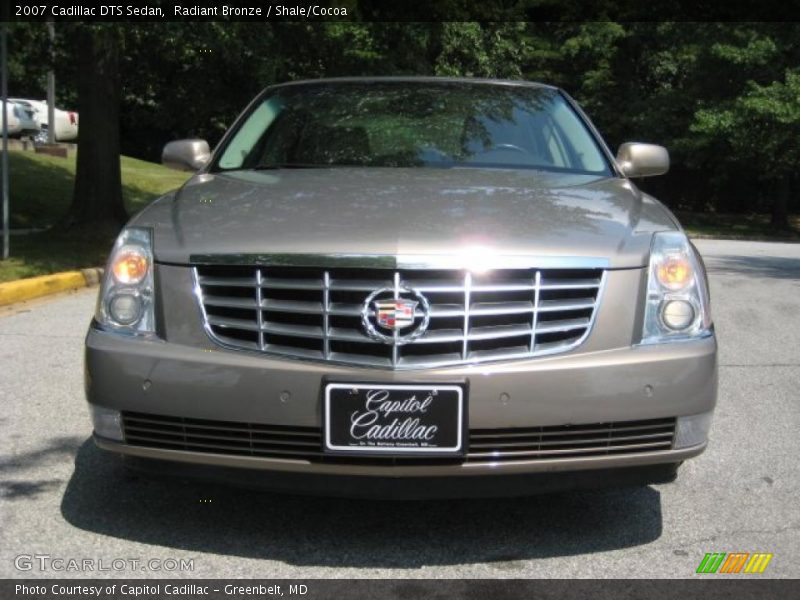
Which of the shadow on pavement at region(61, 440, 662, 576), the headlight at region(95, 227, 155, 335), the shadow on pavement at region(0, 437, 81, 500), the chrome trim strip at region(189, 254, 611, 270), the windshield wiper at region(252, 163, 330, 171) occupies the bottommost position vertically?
the shadow on pavement at region(0, 437, 81, 500)

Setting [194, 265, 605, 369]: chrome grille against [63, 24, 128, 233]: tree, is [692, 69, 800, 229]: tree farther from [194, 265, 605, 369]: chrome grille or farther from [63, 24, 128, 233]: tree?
[194, 265, 605, 369]: chrome grille

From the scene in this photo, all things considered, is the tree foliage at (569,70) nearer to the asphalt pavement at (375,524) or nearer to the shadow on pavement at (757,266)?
the shadow on pavement at (757,266)

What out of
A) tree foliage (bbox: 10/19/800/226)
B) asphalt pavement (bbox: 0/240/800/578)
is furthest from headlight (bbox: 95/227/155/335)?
tree foliage (bbox: 10/19/800/226)

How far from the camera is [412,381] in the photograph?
9.27 feet

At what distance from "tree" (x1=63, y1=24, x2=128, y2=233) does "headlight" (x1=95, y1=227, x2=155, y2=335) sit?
8.83 meters

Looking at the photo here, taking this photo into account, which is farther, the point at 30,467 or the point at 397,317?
the point at 30,467

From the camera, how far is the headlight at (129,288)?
3.06 m

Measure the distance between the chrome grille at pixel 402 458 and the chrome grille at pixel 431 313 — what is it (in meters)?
0.24

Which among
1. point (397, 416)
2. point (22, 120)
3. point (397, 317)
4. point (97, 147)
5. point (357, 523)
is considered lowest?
point (22, 120)

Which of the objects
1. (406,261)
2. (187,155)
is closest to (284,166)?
(187,155)

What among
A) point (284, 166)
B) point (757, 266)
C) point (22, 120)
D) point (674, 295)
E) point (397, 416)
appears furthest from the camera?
point (22, 120)

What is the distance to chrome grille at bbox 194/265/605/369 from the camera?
290 centimetres

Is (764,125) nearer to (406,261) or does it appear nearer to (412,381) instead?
(406,261)

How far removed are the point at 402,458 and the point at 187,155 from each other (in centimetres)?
222
